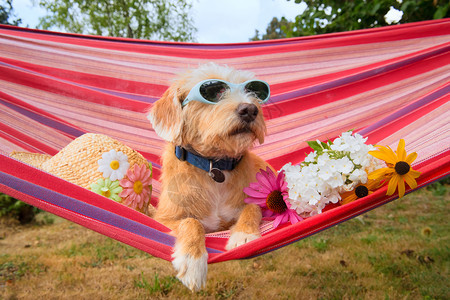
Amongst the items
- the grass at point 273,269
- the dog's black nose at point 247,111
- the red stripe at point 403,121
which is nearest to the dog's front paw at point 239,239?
the dog's black nose at point 247,111

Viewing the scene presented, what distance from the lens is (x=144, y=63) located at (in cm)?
349

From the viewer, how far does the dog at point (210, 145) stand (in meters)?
2.10

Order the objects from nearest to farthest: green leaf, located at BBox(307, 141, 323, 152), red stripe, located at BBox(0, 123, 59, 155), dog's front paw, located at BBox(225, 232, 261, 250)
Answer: dog's front paw, located at BBox(225, 232, 261, 250), green leaf, located at BBox(307, 141, 323, 152), red stripe, located at BBox(0, 123, 59, 155)

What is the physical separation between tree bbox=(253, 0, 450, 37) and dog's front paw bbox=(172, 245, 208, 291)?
10.2 feet

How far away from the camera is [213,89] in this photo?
214 cm

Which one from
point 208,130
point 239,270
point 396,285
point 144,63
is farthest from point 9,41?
point 396,285

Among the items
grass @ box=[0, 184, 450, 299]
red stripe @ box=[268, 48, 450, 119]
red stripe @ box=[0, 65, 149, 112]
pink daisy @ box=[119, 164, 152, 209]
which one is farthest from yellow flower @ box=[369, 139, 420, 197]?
red stripe @ box=[0, 65, 149, 112]

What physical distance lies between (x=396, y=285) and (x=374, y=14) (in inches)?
106

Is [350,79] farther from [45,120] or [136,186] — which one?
[45,120]

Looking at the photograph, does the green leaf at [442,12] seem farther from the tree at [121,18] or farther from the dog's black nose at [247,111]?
the tree at [121,18]

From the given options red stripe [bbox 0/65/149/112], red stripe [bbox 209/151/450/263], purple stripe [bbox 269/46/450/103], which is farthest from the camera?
red stripe [bbox 0/65/149/112]

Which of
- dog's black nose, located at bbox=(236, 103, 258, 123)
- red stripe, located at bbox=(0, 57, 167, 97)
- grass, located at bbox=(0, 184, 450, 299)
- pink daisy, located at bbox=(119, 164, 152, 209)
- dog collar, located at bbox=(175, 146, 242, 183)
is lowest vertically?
grass, located at bbox=(0, 184, 450, 299)

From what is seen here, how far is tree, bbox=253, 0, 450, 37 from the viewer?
11.6 ft

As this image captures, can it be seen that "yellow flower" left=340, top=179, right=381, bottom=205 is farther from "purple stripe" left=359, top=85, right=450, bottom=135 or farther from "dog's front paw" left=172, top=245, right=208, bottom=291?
"purple stripe" left=359, top=85, right=450, bottom=135
